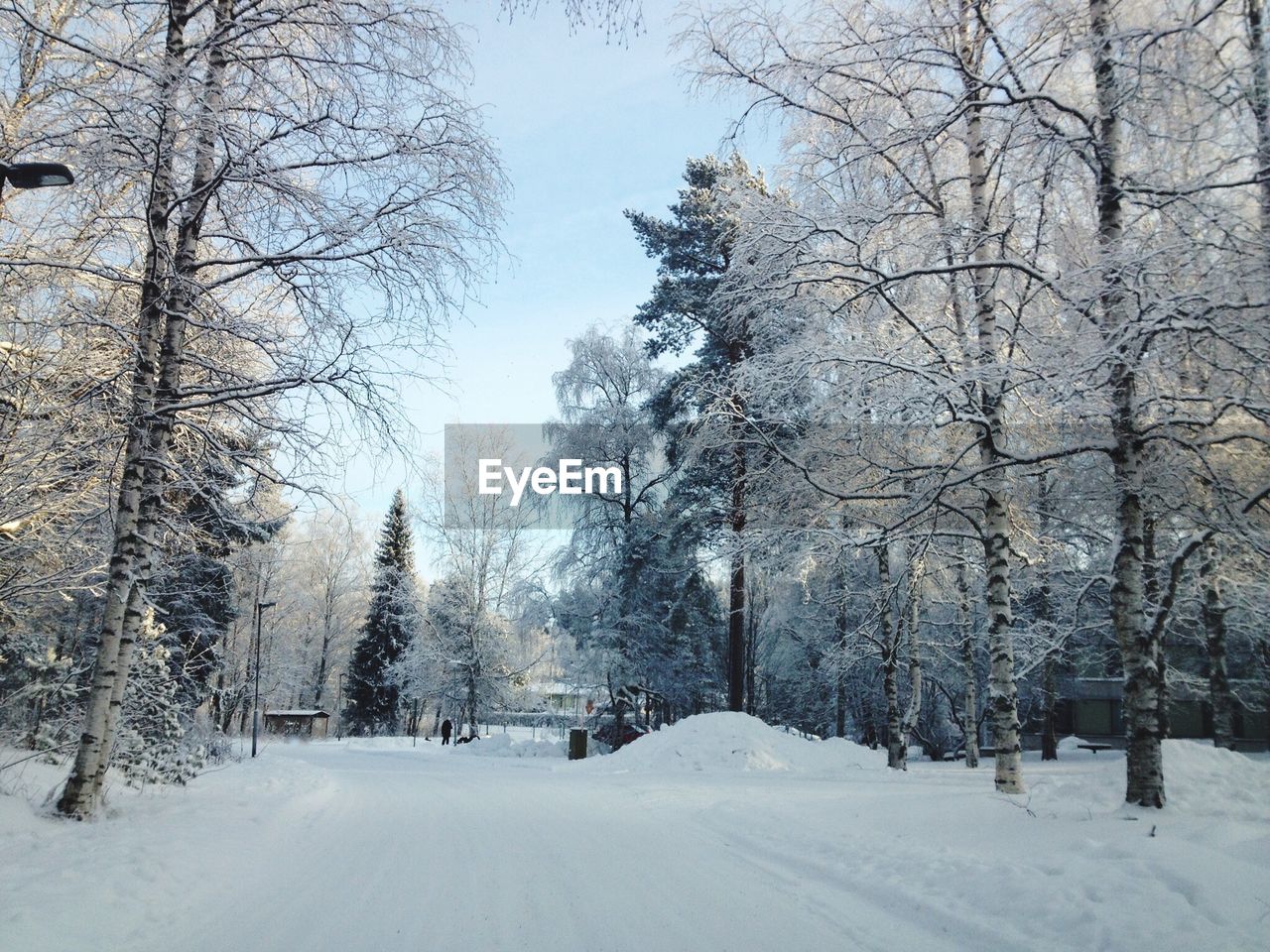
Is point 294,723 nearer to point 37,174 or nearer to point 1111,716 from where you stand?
point 1111,716

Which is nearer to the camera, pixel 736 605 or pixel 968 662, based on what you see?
pixel 968 662

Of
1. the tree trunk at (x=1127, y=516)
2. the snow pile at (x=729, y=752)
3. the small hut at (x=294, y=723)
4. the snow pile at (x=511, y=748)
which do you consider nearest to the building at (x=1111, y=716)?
the snow pile at (x=729, y=752)

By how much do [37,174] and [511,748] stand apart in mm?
25579

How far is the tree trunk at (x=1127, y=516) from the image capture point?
22.4 feet

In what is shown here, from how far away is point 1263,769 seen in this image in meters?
9.98

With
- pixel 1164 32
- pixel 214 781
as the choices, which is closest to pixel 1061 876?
pixel 1164 32

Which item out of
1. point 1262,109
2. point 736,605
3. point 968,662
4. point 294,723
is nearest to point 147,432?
point 1262,109

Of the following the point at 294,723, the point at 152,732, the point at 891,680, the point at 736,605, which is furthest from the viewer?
the point at 294,723

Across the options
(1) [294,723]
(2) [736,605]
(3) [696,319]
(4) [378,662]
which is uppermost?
(3) [696,319]

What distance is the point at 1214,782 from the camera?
9.30 m

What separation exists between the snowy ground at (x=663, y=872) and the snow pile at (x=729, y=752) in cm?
736

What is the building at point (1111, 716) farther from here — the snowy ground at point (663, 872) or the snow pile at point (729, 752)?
the snowy ground at point (663, 872)

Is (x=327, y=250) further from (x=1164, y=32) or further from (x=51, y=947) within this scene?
(x=1164, y=32)

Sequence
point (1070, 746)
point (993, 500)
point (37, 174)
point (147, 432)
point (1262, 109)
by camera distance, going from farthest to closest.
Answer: point (1070, 746), point (993, 500), point (147, 432), point (37, 174), point (1262, 109)
